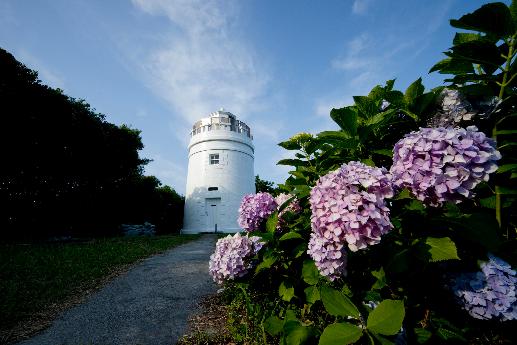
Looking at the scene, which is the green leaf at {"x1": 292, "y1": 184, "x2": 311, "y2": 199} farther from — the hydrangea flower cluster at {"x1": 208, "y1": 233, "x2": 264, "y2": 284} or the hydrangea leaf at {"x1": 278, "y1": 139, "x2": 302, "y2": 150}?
the hydrangea flower cluster at {"x1": 208, "y1": 233, "x2": 264, "y2": 284}

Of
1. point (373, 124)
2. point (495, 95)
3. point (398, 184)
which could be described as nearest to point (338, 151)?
point (373, 124)

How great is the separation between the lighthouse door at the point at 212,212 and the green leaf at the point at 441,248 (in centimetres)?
2104

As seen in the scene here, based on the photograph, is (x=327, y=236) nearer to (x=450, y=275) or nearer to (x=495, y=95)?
(x=450, y=275)

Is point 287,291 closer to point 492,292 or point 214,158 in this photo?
point 492,292

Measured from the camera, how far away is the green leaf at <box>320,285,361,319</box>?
165 cm

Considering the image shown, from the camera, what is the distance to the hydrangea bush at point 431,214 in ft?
5.23

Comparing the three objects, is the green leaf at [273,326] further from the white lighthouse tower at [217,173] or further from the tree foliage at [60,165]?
the white lighthouse tower at [217,173]

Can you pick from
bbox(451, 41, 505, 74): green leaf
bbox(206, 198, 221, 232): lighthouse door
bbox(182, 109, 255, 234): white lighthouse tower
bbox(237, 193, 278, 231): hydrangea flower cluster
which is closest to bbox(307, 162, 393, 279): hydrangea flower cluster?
bbox(451, 41, 505, 74): green leaf

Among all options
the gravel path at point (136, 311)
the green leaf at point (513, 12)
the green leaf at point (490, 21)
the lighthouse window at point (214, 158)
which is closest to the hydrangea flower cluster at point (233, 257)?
the gravel path at point (136, 311)

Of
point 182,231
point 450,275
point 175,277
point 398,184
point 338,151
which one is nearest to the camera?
point 398,184

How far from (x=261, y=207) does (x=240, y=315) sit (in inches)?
56.5

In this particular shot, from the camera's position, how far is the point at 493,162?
1614mm

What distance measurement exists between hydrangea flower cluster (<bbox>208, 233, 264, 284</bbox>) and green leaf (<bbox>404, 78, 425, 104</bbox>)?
2463 millimetres

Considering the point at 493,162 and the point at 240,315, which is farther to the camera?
the point at 240,315
